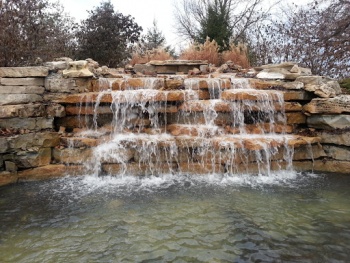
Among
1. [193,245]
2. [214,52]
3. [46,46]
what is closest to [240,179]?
[193,245]

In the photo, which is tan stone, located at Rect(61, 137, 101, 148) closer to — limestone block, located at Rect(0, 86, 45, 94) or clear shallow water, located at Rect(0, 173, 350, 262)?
clear shallow water, located at Rect(0, 173, 350, 262)

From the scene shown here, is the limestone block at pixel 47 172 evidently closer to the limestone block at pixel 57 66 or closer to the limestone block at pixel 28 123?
the limestone block at pixel 28 123

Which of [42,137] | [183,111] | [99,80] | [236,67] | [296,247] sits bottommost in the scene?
[296,247]

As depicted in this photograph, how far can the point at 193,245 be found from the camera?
8.56 ft

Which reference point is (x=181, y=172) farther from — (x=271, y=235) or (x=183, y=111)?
(x=271, y=235)

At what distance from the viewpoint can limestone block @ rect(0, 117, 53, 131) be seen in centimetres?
471

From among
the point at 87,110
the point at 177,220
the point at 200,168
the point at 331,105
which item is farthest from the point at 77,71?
the point at 331,105

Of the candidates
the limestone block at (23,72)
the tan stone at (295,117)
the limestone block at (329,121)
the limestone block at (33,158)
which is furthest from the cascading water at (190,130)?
the limestone block at (23,72)

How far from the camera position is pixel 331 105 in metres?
5.00

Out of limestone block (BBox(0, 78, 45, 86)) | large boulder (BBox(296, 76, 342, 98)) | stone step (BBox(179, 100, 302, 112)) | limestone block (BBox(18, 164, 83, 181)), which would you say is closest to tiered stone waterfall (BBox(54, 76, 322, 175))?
stone step (BBox(179, 100, 302, 112))

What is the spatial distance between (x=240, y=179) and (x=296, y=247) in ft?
6.16

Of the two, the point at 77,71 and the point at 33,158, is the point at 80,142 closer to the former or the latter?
the point at 33,158

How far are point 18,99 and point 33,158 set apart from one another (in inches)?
43.1

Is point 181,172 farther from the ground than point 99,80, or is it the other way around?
point 99,80
